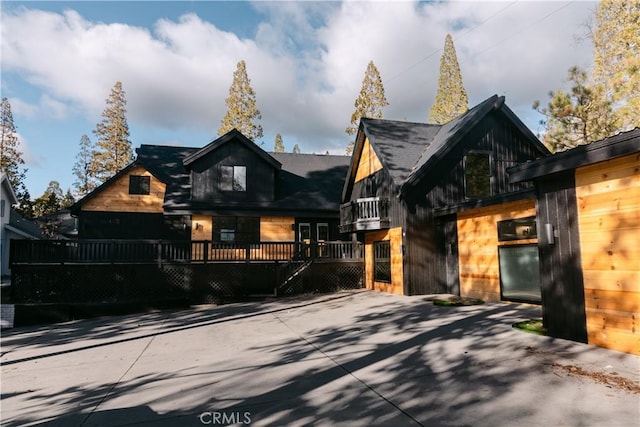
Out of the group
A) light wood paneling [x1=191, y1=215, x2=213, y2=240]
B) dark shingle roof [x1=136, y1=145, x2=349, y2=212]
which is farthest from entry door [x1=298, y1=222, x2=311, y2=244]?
light wood paneling [x1=191, y1=215, x2=213, y2=240]

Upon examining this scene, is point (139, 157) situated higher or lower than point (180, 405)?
higher

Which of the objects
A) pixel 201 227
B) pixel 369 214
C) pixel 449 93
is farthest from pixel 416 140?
pixel 449 93

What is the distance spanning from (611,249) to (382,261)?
1055 centimetres

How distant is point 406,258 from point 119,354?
10009 millimetres

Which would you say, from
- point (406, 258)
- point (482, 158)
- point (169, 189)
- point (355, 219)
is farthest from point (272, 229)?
point (482, 158)

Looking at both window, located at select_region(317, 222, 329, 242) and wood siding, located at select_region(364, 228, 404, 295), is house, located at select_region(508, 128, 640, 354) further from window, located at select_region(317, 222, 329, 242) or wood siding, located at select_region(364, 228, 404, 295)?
window, located at select_region(317, 222, 329, 242)

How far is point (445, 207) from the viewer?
14.1 metres

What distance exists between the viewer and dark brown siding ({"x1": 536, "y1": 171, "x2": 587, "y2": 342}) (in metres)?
6.47

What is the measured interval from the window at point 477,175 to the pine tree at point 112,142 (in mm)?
37814

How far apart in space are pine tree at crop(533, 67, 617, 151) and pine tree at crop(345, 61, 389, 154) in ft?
51.9

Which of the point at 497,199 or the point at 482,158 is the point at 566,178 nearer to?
the point at 497,199

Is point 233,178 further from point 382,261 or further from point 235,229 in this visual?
point 382,261

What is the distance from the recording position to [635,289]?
A: 223 inches

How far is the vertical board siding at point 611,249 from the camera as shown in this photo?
571cm
